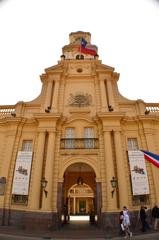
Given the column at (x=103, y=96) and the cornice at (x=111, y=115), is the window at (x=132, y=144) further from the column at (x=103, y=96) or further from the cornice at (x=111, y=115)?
the column at (x=103, y=96)

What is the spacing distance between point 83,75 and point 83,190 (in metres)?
24.7

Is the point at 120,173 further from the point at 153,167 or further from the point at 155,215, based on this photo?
the point at 155,215

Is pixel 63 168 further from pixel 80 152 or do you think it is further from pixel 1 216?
pixel 1 216

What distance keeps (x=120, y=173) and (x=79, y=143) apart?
4.20 metres

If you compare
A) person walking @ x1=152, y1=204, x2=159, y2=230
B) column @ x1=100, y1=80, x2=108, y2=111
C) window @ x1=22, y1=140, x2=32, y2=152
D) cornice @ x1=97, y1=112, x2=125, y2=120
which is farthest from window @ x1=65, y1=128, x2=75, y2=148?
person walking @ x1=152, y1=204, x2=159, y2=230

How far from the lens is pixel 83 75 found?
19.8m

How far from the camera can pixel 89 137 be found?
53.4ft

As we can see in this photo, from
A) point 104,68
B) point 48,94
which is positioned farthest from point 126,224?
point 104,68

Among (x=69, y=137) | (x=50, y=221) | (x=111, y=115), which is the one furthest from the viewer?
(x=69, y=137)

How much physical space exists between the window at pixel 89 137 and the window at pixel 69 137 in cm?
115

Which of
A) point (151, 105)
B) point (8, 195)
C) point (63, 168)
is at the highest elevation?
point (151, 105)

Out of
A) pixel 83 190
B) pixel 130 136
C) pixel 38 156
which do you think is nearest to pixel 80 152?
pixel 38 156

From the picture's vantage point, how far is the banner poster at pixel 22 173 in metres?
14.4

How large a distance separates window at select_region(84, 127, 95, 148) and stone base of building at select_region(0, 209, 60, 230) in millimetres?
6034
